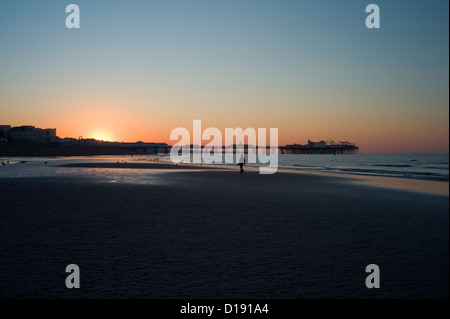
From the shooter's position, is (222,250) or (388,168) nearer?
(222,250)

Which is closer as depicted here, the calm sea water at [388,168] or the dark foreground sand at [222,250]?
the dark foreground sand at [222,250]

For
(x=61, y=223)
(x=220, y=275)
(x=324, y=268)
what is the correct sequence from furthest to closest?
1. (x=61, y=223)
2. (x=324, y=268)
3. (x=220, y=275)

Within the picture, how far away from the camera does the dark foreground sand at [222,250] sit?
6336mm

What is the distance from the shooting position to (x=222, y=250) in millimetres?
8633

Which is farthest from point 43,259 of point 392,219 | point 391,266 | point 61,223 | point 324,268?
point 392,219

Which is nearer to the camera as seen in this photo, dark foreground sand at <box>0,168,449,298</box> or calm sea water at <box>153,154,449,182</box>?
dark foreground sand at <box>0,168,449,298</box>

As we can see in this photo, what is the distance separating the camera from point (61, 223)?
11.6 metres

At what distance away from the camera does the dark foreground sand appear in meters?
6.34

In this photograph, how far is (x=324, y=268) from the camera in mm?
7363

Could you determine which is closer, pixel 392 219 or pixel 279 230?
pixel 279 230
